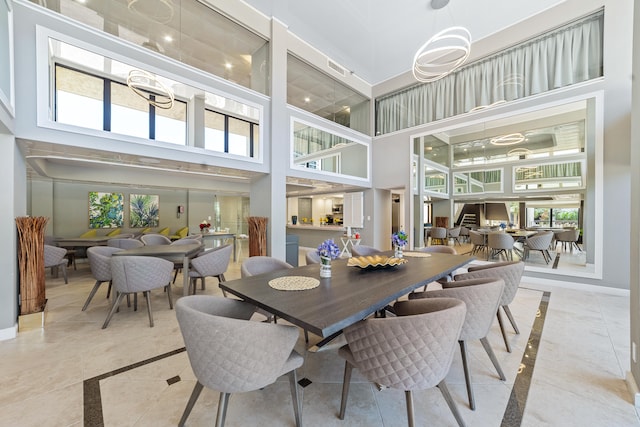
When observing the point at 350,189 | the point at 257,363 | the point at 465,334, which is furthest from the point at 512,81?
the point at 257,363

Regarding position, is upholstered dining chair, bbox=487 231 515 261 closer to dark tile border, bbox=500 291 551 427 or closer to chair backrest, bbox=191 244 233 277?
dark tile border, bbox=500 291 551 427

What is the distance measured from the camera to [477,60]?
581cm

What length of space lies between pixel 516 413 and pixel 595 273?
14.4 feet

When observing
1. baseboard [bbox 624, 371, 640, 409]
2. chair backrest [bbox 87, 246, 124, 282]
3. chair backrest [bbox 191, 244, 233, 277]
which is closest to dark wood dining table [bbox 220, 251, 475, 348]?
baseboard [bbox 624, 371, 640, 409]

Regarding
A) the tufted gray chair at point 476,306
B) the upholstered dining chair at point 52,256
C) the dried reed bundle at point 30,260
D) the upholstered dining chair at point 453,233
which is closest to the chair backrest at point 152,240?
the upholstered dining chair at point 52,256

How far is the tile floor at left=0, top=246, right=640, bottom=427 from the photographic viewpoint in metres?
1.64

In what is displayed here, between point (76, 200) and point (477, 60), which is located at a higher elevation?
point (477, 60)

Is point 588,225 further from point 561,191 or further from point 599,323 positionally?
point 599,323

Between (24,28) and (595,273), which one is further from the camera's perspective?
(595,273)

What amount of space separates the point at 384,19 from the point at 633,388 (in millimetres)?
6396

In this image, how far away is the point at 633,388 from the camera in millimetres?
1806

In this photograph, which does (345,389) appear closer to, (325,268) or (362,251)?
(325,268)

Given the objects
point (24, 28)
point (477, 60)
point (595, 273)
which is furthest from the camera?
point (477, 60)

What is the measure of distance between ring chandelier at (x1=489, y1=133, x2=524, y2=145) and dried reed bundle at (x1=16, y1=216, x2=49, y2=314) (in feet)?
27.0
